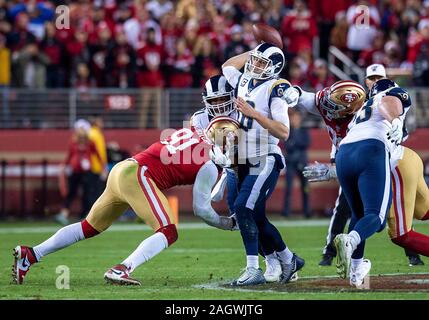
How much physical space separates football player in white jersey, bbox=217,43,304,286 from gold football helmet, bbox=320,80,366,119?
1.24 feet

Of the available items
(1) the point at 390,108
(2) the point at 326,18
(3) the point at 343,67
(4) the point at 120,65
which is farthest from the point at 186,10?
(1) the point at 390,108

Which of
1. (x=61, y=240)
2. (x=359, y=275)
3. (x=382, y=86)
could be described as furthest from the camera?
(x=61, y=240)

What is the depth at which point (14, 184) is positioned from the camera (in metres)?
17.5

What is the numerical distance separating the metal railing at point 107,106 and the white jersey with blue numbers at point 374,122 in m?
9.13

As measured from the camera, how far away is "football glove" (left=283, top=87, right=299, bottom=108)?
8508 millimetres

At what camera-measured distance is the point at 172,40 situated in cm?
1820

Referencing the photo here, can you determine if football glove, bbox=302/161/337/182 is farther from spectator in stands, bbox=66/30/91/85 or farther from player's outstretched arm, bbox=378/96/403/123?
spectator in stands, bbox=66/30/91/85

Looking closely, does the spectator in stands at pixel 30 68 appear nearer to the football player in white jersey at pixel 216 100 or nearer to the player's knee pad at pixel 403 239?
the football player in white jersey at pixel 216 100

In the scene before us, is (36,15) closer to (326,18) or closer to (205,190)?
(326,18)

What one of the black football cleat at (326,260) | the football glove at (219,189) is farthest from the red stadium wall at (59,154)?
the football glove at (219,189)

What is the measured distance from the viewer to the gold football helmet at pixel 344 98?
872cm

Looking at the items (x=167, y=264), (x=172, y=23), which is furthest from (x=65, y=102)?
(x=167, y=264)

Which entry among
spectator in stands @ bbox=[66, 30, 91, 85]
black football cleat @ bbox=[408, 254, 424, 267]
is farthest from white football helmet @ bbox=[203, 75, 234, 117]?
spectator in stands @ bbox=[66, 30, 91, 85]
